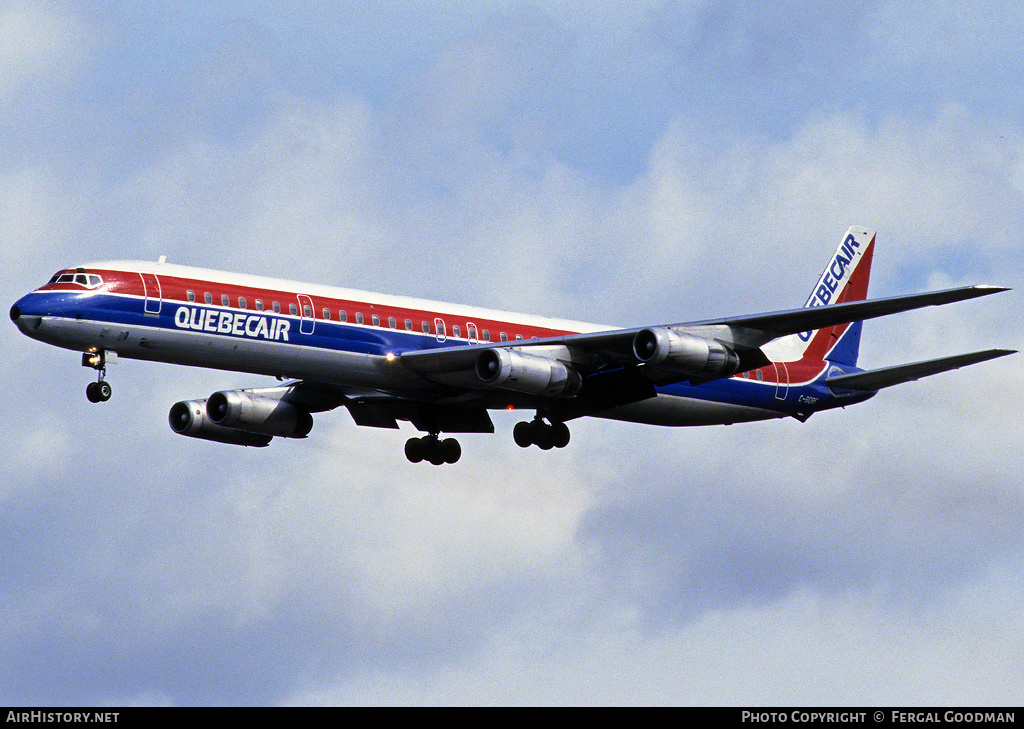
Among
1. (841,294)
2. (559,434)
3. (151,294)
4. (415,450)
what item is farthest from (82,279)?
(841,294)

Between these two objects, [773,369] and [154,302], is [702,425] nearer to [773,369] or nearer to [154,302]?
[773,369]

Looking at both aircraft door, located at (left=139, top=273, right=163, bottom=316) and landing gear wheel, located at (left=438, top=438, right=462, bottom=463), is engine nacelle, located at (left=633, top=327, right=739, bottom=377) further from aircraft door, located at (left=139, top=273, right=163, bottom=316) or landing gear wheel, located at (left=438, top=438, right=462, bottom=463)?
aircraft door, located at (left=139, top=273, right=163, bottom=316)

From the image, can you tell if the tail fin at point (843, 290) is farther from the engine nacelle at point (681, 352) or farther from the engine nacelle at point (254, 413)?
the engine nacelle at point (254, 413)

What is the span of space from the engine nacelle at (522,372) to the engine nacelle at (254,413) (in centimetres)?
961

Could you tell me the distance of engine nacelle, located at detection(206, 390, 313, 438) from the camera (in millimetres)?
62938

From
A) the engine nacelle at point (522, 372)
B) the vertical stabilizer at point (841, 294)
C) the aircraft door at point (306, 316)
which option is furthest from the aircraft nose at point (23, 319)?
the vertical stabilizer at point (841, 294)

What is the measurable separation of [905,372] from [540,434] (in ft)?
45.8

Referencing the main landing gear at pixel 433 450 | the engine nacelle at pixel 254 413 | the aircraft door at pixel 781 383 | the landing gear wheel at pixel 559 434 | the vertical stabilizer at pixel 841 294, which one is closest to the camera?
the landing gear wheel at pixel 559 434

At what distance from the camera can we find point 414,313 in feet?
193

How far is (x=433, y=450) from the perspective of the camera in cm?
6575

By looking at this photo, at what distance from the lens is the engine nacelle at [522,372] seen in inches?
2226

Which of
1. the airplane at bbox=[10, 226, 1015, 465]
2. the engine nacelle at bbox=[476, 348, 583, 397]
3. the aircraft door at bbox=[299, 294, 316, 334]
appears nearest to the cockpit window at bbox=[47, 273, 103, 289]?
the airplane at bbox=[10, 226, 1015, 465]
